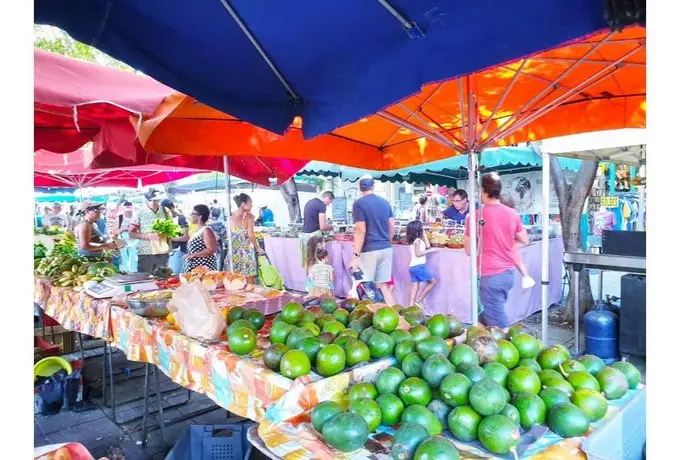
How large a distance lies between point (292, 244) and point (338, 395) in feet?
22.3

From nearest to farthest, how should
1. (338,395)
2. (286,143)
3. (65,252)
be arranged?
(338,395) < (286,143) < (65,252)

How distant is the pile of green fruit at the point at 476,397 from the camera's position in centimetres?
139

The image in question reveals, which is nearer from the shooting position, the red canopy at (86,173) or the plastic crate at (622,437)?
the plastic crate at (622,437)

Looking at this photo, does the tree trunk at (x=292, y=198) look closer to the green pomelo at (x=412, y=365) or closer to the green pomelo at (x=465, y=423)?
the green pomelo at (x=412, y=365)

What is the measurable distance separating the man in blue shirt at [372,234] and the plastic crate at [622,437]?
4.27 meters

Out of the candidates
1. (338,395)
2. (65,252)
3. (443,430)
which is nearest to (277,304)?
(338,395)

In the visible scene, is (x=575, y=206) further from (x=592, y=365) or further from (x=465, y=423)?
(x=465, y=423)

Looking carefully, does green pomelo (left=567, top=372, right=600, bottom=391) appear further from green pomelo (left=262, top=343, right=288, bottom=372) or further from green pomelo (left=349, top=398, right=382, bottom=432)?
green pomelo (left=262, top=343, right=288, bottom=372)

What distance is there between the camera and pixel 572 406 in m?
1.48

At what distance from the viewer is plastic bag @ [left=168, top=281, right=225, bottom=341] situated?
2.41m

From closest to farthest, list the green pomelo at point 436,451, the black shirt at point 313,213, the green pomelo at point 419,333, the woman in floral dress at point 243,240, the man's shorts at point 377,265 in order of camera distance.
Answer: the green pomelo at point 436,451 → the green pomelo at point 419,333 → the man's shorts at point 377,265 → the woman in floral dress at point 243,240 → the black shirt at point 313,213

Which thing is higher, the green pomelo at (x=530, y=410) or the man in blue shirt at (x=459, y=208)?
the man in blue shirt at (x=459, y=208)

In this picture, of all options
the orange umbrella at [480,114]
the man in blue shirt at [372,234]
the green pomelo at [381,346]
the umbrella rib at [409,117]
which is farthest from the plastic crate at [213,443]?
the man in blue shirt at [372,234]
